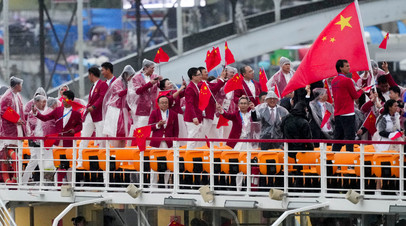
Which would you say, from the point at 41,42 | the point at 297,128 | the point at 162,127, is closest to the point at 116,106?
the point at 162,127

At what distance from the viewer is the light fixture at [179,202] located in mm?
18797

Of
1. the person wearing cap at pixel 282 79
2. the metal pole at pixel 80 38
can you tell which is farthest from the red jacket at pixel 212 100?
the metal pole at pixel 80 38

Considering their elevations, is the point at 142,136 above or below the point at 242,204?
above

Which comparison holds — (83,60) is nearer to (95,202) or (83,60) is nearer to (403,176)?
(95,202)

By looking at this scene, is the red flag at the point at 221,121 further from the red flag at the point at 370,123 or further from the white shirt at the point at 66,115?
the white shirt at the point at 66,115

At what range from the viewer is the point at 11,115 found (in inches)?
839

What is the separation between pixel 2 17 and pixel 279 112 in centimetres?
1502

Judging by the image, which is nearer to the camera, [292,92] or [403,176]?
[403,176]

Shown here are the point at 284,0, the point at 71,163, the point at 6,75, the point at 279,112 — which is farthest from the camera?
the point at 6,75

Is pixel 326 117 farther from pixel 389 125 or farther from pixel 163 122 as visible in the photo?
pixel 163 122

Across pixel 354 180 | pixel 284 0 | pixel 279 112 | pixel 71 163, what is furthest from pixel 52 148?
pixel 284 0

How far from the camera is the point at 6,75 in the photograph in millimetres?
32375

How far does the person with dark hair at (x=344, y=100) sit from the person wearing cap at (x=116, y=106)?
13.0ft

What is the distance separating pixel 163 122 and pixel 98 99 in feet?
5.40
